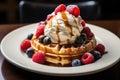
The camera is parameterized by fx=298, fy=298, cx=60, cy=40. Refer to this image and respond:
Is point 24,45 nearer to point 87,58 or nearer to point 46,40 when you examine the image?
point 46,40

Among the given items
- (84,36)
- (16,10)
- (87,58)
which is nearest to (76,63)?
(87,58)

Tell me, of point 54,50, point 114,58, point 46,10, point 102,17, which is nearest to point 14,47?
point 54,50

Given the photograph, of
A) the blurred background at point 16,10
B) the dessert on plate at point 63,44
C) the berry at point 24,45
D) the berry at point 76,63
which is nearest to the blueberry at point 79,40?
the dessert on plate at point 63,44

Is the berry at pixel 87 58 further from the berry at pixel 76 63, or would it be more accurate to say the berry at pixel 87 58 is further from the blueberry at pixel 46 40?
the blueberry at pixel 46 40

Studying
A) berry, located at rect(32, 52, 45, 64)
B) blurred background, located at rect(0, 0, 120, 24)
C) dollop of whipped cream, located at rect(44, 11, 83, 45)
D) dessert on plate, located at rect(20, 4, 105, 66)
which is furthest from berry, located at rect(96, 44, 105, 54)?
blurred background, located at rect(0, 0, 120, 24)

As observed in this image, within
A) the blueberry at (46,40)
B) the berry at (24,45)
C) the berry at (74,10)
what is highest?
the berry at (74,10)
